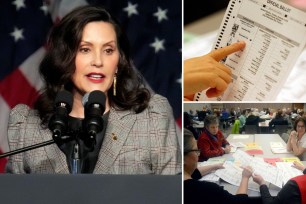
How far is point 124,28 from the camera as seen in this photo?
8.61 ft

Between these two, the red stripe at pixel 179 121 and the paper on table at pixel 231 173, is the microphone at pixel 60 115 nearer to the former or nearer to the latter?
the red stripe at pixel 179 121

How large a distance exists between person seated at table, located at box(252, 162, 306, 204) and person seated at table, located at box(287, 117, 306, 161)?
53mm

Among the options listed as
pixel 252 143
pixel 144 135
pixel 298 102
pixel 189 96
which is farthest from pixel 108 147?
pixel 298 102

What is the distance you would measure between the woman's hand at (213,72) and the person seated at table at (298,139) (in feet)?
1.28

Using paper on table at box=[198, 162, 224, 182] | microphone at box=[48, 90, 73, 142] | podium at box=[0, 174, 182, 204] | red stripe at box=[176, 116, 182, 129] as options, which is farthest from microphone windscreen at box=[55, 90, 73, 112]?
paper on table at box=[198, 162, 224, 182]

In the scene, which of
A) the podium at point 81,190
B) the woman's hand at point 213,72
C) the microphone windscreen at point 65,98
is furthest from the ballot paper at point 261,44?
the microphone windscreen at point 65,98

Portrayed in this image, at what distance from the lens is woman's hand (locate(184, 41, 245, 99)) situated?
2539 millimetres

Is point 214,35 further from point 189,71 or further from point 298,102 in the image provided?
point 298,102

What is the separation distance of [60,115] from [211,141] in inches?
29.5

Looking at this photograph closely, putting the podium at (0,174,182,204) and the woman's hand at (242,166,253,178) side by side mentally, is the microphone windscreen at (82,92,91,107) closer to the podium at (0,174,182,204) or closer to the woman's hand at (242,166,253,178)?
the podium at (0,174,182,204)

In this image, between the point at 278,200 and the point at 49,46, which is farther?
the point at 49,46

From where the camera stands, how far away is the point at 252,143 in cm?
249

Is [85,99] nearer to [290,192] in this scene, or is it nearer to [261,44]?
[261,44]

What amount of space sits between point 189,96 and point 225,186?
1.57 feet
